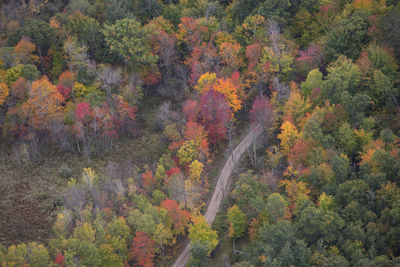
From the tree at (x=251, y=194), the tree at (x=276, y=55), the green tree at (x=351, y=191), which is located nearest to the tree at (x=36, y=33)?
the tree at (x=276, y=55)

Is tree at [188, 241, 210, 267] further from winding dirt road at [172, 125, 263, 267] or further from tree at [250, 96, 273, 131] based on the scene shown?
tree at [250, 96, 273, 131]

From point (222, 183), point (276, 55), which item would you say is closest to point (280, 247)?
point (222, 183)

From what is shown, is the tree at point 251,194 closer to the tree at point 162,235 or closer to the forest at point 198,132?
the forest at point 198,132

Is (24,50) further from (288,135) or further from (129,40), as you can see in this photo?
(288,135)

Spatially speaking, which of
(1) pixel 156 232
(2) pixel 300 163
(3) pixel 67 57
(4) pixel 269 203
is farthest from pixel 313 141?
(3) pixel 67 57

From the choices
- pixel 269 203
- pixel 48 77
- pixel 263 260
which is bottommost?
pixel 263 260

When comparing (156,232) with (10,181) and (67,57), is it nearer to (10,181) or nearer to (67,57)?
(10,181)

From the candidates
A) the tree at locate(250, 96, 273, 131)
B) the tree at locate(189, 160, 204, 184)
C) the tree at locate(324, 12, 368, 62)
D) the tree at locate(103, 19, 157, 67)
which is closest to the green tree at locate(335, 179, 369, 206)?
the tree at locate(250, 96, 273, 131)
